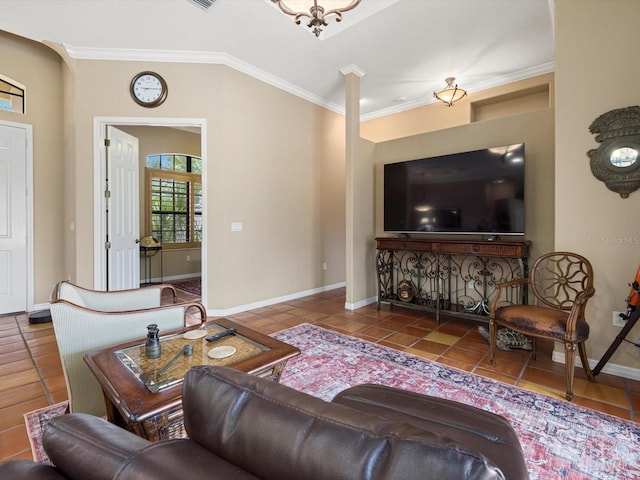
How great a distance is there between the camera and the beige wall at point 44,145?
12.6ft

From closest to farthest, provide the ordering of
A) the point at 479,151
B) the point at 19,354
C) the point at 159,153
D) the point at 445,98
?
the point at 19,354, the point at 479,151, the point at 445,98, the point at 159,153

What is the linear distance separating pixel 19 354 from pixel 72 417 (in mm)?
3035

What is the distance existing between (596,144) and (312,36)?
2889 millimetres

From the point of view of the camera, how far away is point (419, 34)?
11.1 ft

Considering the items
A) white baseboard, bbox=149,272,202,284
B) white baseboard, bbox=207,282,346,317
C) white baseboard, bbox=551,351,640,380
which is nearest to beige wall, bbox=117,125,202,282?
white baseboard, bbox=149,272,202,284

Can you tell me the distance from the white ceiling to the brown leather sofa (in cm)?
337

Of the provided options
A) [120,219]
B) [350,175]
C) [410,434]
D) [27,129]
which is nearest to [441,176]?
[350,175]

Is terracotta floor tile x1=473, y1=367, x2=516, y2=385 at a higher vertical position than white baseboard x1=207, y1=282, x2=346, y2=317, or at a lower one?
lower

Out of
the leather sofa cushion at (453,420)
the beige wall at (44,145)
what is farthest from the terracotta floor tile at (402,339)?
the beige wall at (44,145)

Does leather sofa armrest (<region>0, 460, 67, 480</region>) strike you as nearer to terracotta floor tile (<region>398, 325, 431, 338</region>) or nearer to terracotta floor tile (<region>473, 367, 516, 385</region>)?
terracotta floor tile (<region>473, 367, 516, 385</region>)

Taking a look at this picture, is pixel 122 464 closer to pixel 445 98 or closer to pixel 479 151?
pixel 479 151

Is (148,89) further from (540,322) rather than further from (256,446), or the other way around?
(540,322)

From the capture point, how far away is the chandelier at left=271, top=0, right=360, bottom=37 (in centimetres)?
233

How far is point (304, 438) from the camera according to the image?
502 millimetres
